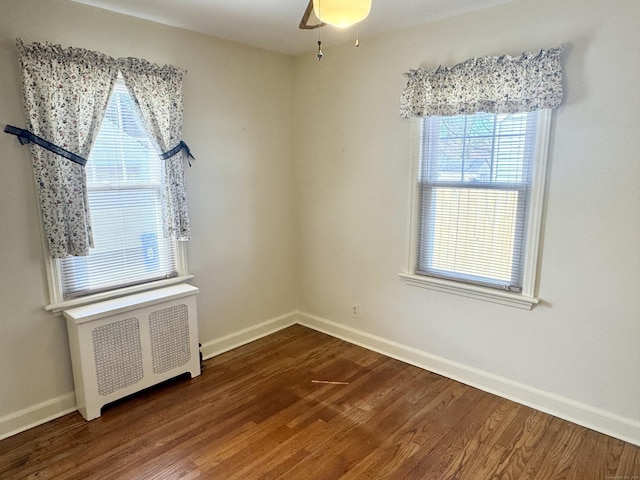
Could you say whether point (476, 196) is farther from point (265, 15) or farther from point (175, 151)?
point (175, 151)

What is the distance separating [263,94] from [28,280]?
2236 mm

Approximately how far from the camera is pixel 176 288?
2.94 metres

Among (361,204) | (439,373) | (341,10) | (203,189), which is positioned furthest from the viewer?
(361,204)

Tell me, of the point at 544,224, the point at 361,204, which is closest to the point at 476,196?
the point at 544,224

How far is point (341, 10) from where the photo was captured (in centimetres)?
138

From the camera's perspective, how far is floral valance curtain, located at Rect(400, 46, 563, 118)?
2.25 meters

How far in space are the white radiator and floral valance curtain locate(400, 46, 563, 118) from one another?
7.07 ft

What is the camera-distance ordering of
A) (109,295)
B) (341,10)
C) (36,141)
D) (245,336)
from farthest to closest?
(245,336), (109,295), (36,141), (341,10)

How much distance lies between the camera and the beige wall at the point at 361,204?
220cm

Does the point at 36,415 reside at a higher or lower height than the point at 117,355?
lower

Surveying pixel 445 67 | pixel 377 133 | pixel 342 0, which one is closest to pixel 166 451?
pixel 342 0

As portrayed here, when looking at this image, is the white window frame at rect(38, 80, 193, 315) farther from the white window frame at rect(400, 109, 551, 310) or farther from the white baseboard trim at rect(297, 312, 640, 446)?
the white window frame at rect(400, 109, 551, 310)

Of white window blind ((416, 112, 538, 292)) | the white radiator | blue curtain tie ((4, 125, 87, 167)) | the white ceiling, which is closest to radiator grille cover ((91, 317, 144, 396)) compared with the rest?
the white radiator

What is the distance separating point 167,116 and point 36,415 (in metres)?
2.07
